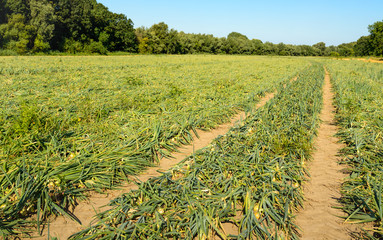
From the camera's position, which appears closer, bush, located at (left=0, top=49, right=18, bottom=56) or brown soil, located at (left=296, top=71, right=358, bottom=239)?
brown soil, located at (left=296, top=71, right=358, bottom=239)

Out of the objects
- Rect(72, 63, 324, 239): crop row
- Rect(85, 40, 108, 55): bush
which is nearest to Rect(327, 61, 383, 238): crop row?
Rect(72, 63, 324, 239): crop row

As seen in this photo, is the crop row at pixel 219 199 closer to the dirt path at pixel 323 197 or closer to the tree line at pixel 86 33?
the dirt path at pixel 323 197

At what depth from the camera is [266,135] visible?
483 centimetres

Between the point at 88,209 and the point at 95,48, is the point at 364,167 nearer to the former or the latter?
the point at 88,209

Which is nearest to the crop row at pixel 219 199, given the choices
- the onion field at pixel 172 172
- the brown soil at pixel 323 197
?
the onion field at pixel 172 172

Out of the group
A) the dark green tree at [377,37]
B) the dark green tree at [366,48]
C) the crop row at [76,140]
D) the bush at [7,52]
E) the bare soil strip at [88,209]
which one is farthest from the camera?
the dark green tree at [366,48]

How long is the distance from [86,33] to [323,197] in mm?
58910

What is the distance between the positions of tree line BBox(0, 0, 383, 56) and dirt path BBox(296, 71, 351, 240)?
4235 cm

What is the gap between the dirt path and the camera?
8.61 ft

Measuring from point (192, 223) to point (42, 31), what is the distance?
1843 inches

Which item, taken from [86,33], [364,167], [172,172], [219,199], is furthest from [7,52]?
[364,167]

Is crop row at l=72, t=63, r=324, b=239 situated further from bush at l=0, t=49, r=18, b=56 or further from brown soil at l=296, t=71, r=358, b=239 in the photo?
bush at l=0, t=49, r=18, b=56

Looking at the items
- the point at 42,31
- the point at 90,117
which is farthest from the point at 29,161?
the point at 42,31

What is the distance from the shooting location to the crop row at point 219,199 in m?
2.45
